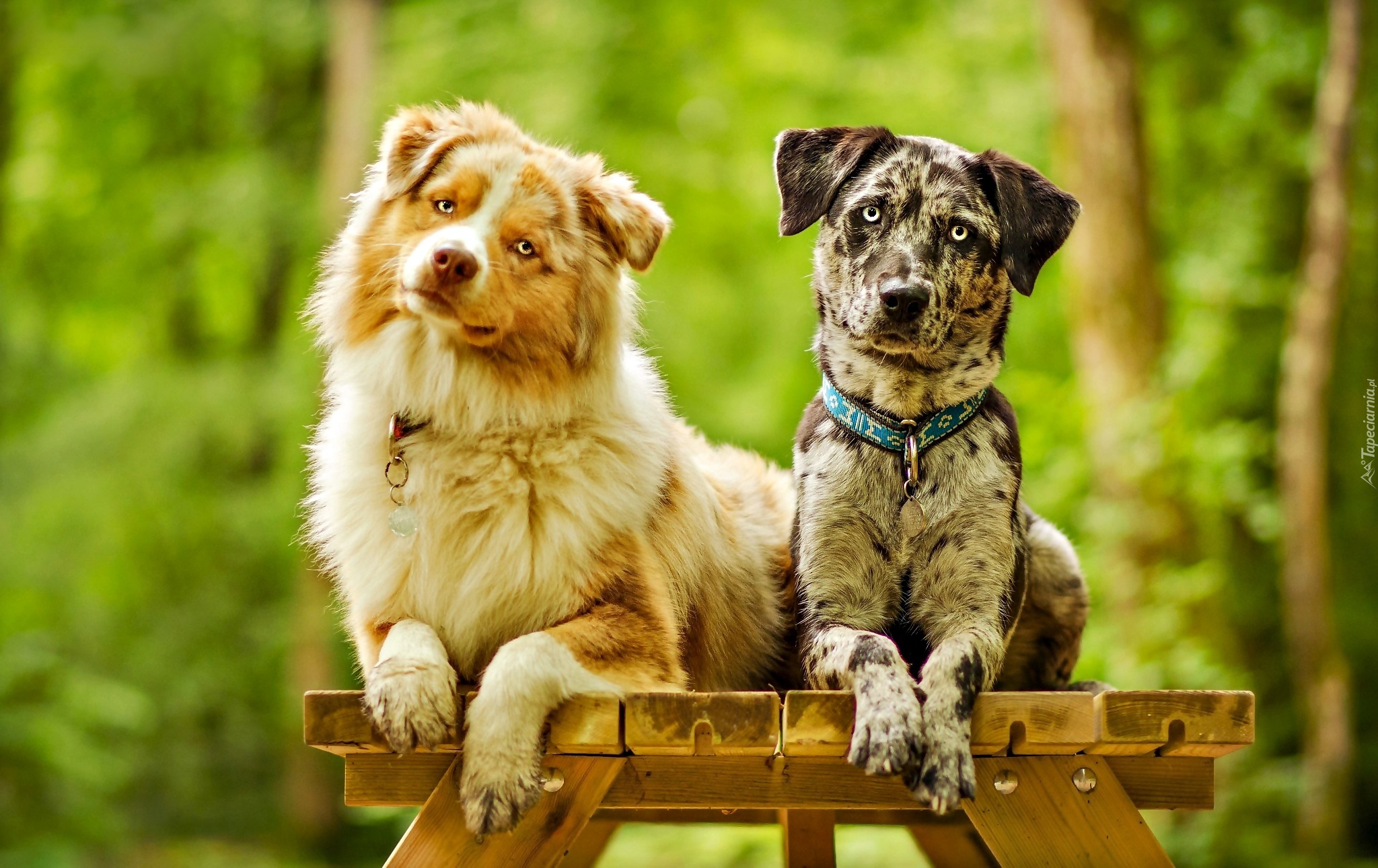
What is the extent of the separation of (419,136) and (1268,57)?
5772 mm

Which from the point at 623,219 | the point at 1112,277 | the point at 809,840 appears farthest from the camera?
the point at 1112,277

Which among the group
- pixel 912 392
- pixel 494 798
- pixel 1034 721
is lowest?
pixel 494 798

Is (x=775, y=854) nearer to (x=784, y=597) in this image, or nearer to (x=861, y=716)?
(x=784, y=597)

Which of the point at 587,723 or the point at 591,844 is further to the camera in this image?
the point at 591,844

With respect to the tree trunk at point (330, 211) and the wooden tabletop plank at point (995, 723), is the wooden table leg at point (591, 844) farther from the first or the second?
the tree trunk at point (330, 211)

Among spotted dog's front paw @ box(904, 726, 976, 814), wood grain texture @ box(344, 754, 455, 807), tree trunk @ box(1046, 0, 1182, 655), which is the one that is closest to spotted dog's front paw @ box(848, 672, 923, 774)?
spotted dog's front paw @ box(904, 726, 976, 814)

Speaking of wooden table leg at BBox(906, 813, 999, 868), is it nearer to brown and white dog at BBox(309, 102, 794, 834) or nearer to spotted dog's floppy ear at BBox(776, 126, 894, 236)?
brown and white dog at BBox(309, 102, 794, 834)

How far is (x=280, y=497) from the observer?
9.52m

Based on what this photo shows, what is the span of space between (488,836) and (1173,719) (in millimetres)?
1368

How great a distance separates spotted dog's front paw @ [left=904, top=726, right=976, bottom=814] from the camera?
2.32 meters

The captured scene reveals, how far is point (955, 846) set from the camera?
3.80 m

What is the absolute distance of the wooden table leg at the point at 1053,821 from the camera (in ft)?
8.26

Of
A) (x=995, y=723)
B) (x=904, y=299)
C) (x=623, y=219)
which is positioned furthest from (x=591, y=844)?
(x=904, y=299)

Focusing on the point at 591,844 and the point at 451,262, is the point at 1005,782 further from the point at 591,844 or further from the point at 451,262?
the point at 591,844
